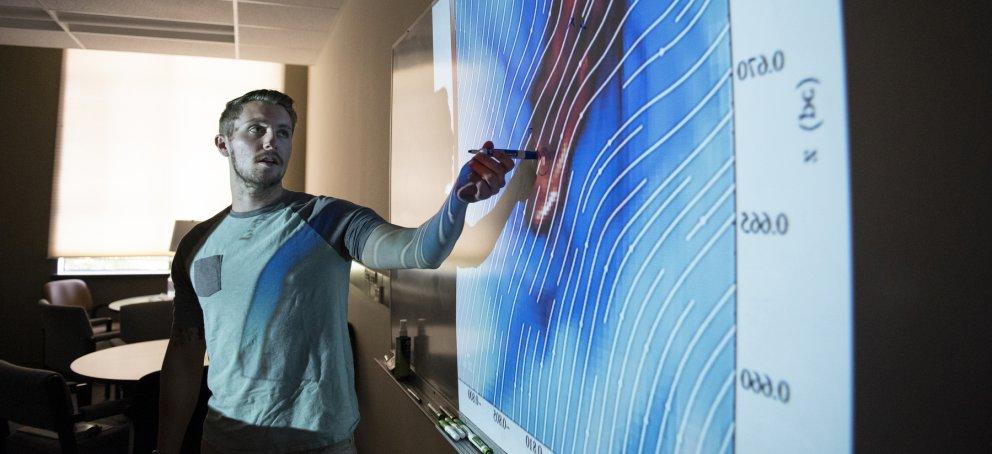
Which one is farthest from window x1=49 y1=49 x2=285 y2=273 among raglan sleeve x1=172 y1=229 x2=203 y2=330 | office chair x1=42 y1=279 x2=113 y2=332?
raglan sleeve x1=172 y1=229 x2=203 y2=330

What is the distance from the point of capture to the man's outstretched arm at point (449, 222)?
88cm

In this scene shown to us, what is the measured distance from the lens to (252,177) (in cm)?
138

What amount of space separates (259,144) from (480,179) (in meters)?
0.76

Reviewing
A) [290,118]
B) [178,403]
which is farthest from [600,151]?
[178,403]

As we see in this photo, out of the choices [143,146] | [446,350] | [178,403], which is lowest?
[178,403]

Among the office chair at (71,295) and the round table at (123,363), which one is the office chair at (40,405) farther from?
the office chair at (71,295)

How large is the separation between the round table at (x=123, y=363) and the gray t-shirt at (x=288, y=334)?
4.61 ft

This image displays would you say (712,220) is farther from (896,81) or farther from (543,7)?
(543,7)

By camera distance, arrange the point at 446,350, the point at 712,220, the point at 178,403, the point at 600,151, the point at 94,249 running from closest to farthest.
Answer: the point at 712,220
the point at 600,151
the point at 446,350
the point at 178,403
the point at 94,249

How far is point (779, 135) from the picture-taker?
520 mm

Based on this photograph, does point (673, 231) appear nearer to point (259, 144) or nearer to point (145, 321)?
point (259, 144)

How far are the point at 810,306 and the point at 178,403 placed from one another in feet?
5.30

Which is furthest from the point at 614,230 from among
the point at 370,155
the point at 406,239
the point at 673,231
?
the point at 370,155

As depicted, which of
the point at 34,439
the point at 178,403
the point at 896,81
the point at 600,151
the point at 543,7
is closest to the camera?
the point at 896,81
